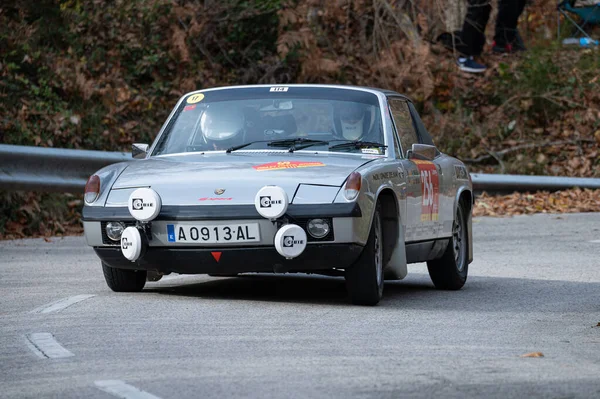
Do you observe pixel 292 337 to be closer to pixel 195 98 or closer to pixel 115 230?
pixel 115 230

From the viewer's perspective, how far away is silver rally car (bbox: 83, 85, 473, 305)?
7957mm

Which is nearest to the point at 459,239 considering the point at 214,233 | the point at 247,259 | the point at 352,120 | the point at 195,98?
the point at 352,120

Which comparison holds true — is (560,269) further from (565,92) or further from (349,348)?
(565,92)

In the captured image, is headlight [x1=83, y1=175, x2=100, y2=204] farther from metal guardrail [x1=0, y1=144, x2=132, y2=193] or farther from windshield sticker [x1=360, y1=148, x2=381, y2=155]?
metal guardrail [x1=0, y1=144, x2=132, y2=193]

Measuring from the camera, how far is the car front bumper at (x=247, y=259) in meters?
7.96

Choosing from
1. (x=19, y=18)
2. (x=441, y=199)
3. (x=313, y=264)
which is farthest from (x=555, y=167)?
(x=313, y=264)

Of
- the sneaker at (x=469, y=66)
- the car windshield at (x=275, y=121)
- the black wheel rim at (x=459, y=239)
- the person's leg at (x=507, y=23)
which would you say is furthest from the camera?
the person's leg at (x=507, y=23)

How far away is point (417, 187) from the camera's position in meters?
9.27

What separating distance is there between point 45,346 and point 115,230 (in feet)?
5.96

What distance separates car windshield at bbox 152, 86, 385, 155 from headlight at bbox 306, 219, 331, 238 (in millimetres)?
1137

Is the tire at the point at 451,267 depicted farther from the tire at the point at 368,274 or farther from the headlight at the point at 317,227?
the headlight at the point at 317,227

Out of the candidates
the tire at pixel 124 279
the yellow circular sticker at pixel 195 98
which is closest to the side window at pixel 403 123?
the yellow circular sticker at pixel 195 98

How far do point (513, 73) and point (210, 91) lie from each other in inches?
561

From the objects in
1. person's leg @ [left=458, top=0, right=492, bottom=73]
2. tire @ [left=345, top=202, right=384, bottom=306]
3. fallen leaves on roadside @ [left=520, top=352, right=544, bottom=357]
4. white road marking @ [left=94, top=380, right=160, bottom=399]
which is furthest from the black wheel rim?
person's leg @ [left=458, top=0, right=492, bottom=73]
